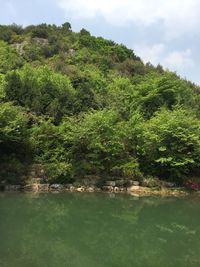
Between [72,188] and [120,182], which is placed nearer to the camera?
[72,188]

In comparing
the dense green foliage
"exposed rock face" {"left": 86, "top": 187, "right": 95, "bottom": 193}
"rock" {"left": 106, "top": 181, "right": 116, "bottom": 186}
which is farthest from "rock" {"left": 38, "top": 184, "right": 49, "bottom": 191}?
"rock" {"left": 106, "top": 181, "right": 116, "bottom": 186}

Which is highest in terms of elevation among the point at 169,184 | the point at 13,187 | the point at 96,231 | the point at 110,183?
the point at 169,184

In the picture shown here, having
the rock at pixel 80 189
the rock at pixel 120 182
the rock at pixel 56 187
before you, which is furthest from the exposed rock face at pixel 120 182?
the rock at pixel 56 187

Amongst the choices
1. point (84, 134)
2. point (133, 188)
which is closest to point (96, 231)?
point (133, 188)

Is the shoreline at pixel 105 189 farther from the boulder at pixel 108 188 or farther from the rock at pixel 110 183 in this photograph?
the rock at pixel 110 183

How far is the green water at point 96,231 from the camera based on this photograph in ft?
32.2

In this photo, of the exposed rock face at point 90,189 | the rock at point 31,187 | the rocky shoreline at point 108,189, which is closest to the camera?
the rock at point 31,187

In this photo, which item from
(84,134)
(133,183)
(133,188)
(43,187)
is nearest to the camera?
(43,187)

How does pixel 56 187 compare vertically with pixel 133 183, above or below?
below

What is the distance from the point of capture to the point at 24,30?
52.2 metres

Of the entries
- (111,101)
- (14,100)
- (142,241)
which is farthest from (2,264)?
(111,101)

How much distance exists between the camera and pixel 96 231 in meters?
13.0

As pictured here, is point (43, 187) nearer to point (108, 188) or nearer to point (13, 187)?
point (13, 187)

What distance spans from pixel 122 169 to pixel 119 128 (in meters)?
2.50
